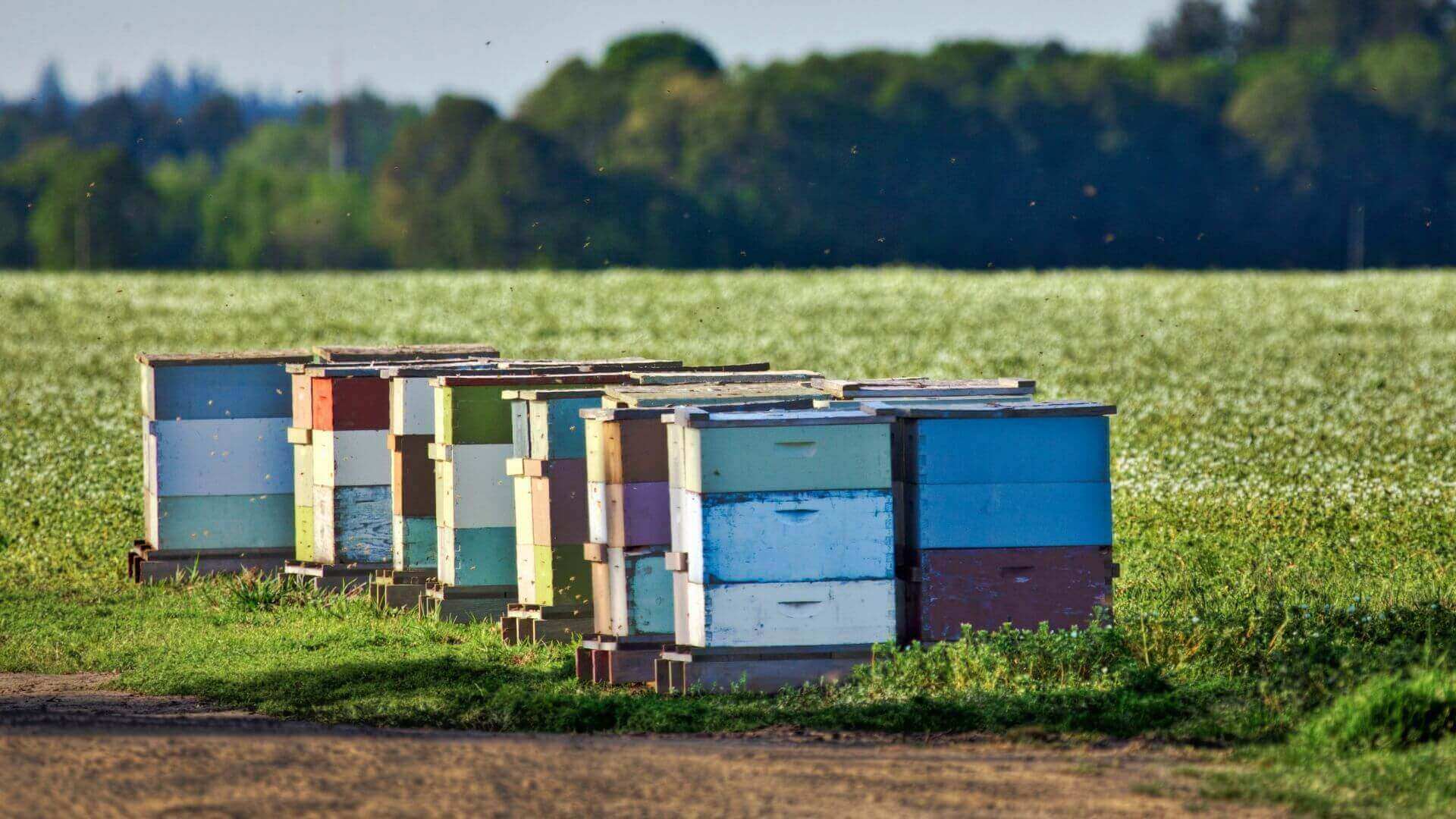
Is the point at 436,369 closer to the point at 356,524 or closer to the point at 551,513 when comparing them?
the point at 356,524

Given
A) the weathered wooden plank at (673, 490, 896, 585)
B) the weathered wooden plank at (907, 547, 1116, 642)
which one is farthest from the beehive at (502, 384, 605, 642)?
the weathered wooden plank at (907, 547, 1116, 642)

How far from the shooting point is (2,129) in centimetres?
14825

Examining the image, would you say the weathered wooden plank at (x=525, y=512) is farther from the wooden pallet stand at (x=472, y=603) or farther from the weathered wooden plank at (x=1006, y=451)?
the weathered wooden plank at (x=1006, y=451)

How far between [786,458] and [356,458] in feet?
14.0

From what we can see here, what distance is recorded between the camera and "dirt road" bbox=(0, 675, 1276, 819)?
664 cm

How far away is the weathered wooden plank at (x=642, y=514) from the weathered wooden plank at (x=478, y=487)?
182 cm

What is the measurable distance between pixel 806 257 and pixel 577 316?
28421mm

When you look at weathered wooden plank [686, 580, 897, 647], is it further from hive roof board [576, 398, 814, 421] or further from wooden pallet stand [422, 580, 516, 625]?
wooden pallet stand [422, 580, 516, 625]

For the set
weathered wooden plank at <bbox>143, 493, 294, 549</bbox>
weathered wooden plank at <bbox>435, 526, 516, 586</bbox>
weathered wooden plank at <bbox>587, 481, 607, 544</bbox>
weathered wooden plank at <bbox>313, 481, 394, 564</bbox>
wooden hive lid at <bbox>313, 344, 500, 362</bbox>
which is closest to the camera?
weathered wooden plank at <bbox>587, 481, 607, 544</bbox>

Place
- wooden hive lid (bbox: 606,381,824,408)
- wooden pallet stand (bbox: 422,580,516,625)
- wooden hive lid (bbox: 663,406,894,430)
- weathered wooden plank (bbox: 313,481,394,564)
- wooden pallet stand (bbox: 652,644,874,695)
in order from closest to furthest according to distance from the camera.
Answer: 1. wooden hive lid (bbox: 663,406,894,430)
2. wooden pallet stand (bbox: 652,644,874,695)
3. wooden hive lid (bbox: 606,381,824,408)
4. wooden pallet stand (bbox: 422,580,516,625)
5. weathered wooden plank (bbox: 313,481,394,564)

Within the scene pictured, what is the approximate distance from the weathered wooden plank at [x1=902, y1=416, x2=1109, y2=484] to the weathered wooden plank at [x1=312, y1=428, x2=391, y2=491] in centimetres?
431

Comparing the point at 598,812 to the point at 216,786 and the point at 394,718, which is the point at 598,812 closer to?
the point at 216,786

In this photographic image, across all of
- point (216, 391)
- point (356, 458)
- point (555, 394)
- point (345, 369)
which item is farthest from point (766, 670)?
point (216, 391)

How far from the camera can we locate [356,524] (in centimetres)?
1240
